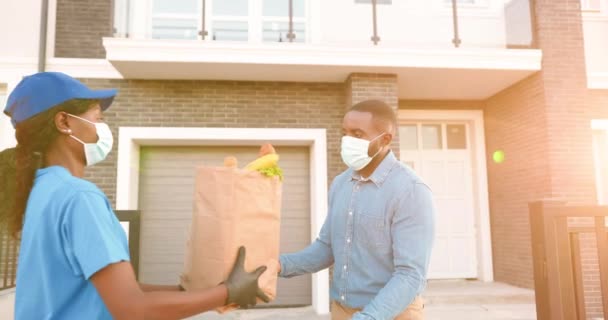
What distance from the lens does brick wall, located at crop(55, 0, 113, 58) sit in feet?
25.7

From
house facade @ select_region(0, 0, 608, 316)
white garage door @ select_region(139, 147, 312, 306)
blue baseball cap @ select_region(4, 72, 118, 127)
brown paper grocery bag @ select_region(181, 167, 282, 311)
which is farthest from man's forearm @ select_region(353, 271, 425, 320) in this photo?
white garage door @ select_region(139, 147, 312, 306)

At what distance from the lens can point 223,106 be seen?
297 inches

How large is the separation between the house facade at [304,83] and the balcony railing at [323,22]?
0.02 metres

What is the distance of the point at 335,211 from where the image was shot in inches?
92.4

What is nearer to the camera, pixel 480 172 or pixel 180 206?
pixel 180 206

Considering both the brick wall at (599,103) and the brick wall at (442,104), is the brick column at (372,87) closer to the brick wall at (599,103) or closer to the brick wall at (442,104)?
the brick wall at (442,104)

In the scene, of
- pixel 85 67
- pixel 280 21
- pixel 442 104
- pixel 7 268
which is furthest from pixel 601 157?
pixel 7 268

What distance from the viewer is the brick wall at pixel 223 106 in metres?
7.31

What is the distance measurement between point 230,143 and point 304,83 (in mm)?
1647

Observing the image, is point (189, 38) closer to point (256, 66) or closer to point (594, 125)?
point (256, 66)

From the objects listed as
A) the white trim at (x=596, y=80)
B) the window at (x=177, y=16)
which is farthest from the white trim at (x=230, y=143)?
the white trim at (x=596, y=80)

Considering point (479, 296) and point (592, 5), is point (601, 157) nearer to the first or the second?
point (592, 5)

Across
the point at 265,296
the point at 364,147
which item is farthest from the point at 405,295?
the point at 364,147

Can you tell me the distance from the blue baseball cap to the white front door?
785 centimetres
